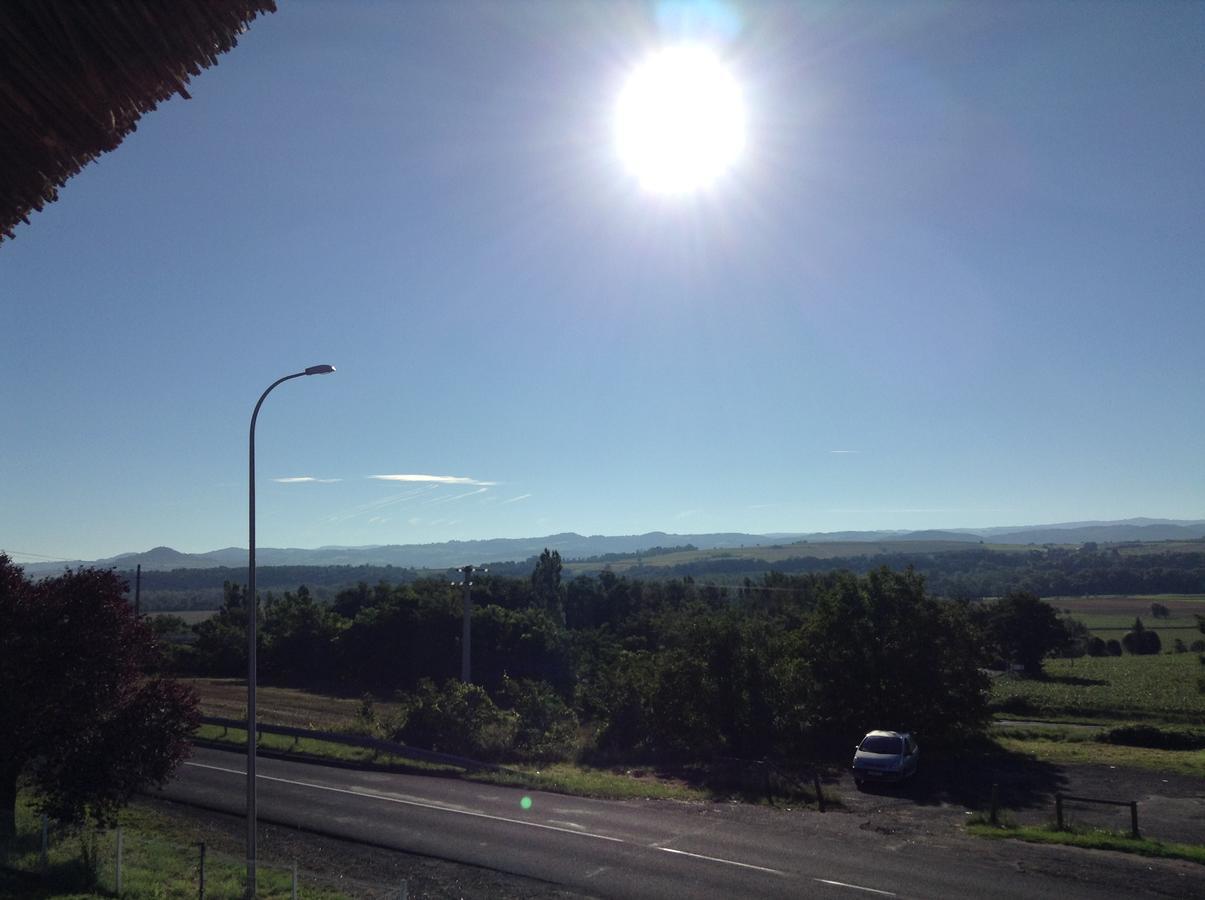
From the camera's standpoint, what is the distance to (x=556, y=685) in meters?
57.8

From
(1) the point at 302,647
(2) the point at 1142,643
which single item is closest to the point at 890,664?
(1) the point at 302,647

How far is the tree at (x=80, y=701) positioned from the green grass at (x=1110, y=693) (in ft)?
127

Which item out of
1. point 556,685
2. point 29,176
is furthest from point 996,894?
point 556,685

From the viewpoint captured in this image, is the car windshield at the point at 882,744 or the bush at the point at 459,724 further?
the bush at the point at 459,724

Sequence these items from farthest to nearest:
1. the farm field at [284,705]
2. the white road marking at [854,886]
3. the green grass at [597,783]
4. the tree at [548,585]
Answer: the tree at [548,585] → the farm field at [284,705] → the green grass at [597,783] → the white road marking at [854,886]

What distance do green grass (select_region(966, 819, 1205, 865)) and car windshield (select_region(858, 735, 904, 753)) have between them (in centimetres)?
700

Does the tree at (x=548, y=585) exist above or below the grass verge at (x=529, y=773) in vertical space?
above

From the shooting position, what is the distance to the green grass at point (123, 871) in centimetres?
1416

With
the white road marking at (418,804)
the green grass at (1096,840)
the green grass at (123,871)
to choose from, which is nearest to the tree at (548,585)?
the white road marking at (418,804)

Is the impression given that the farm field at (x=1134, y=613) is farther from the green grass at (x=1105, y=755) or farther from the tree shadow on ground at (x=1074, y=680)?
the green grass at (x=1105, y=755)

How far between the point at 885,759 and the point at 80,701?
22.5m

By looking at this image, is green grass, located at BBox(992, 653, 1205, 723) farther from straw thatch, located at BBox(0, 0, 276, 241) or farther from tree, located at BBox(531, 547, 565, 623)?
straw thatch, located at BBox(0, 0, 276, 241)

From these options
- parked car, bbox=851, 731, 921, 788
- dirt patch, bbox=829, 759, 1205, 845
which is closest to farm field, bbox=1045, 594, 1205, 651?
dirt patch, bbox=829, 759, 1205, 845

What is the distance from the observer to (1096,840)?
61.0 feet
